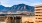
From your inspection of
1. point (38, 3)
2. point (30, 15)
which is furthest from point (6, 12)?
point (38, 3)

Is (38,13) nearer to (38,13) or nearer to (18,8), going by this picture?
(38,13)

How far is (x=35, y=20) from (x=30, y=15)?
93 millimetres

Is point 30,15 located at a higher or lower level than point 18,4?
lower

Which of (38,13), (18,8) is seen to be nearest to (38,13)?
(38,13)

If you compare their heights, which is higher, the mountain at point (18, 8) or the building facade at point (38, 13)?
the mountain at point (18, 8)

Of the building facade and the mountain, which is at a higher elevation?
the mountain

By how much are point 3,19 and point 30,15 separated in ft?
1.21

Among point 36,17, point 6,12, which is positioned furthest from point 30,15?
point 6,12

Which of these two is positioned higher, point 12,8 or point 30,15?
point 12,8

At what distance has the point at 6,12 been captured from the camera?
117 centimetres

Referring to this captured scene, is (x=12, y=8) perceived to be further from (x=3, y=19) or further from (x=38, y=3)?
(x=38, y=3)

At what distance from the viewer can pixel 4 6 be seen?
3.89 ft

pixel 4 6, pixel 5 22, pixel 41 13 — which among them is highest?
pixel 4 6

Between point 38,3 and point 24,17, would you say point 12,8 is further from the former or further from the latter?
→ point 38,3
